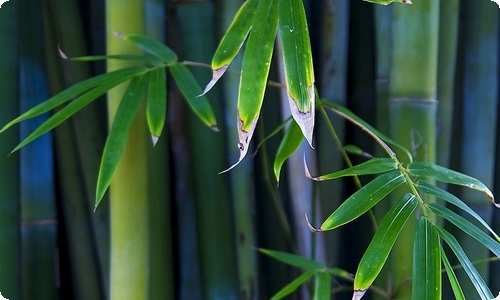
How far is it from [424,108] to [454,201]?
0.40ft

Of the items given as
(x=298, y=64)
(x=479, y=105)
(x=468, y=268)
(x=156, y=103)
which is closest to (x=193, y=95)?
(x=156, y=103)

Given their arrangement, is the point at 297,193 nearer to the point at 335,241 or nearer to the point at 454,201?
the point at 335,241

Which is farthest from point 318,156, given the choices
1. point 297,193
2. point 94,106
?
point 94,106

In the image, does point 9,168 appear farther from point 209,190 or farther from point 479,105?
point 479,105

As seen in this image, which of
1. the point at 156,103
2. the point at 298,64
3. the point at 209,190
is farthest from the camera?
the point at 209,190

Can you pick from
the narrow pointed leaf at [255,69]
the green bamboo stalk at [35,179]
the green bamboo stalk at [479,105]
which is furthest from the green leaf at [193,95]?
the green bamboo stalk at [479,105]

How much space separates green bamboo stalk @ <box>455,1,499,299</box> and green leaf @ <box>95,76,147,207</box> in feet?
Answer: 1.31

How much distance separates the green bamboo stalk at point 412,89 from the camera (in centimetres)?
45

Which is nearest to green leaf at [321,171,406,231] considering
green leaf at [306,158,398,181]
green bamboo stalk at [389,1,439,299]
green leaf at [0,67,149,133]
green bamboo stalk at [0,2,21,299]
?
green leaf at [306,158,398,181]

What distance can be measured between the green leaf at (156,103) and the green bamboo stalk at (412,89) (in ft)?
0.72

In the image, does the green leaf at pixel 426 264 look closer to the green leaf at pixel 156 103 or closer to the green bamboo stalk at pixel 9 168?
the green leaf at pixel 156 103

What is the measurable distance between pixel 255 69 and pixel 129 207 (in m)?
0.19

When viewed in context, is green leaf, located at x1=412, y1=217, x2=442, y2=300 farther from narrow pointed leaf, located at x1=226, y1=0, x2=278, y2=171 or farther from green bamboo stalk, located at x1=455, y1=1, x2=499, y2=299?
green bamboo stalk, located at x1=455, y1=1, x2=499, y2=299

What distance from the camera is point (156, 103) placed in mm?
417
